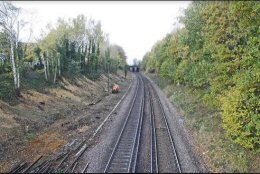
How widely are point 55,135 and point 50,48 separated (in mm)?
27417

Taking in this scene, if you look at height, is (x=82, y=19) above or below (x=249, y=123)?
above

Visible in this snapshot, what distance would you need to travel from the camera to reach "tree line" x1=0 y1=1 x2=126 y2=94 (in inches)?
1543

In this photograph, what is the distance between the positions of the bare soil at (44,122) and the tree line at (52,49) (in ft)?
12.4

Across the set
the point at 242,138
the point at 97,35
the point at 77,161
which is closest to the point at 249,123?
the point at 242,138

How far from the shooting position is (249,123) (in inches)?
882

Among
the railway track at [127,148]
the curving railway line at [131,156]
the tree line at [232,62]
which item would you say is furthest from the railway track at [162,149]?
the tree line at [232,62]

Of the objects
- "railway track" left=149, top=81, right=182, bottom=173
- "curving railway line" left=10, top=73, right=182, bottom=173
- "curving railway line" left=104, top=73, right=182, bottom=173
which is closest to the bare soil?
"curving railway line" left=10, top=73, right=182, bottom=173

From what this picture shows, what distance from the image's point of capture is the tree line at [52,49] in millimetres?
39188

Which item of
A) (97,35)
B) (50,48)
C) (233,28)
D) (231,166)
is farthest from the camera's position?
(97,35)

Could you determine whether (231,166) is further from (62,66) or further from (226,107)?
(62,66)

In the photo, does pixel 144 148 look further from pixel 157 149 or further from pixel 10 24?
pixel 10 24

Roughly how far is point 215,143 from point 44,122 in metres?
16.6

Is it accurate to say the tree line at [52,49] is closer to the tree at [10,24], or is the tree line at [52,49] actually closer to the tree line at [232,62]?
the tree at [10,24]

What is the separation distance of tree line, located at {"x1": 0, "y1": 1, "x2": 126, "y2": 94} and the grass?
1983 centimetres
